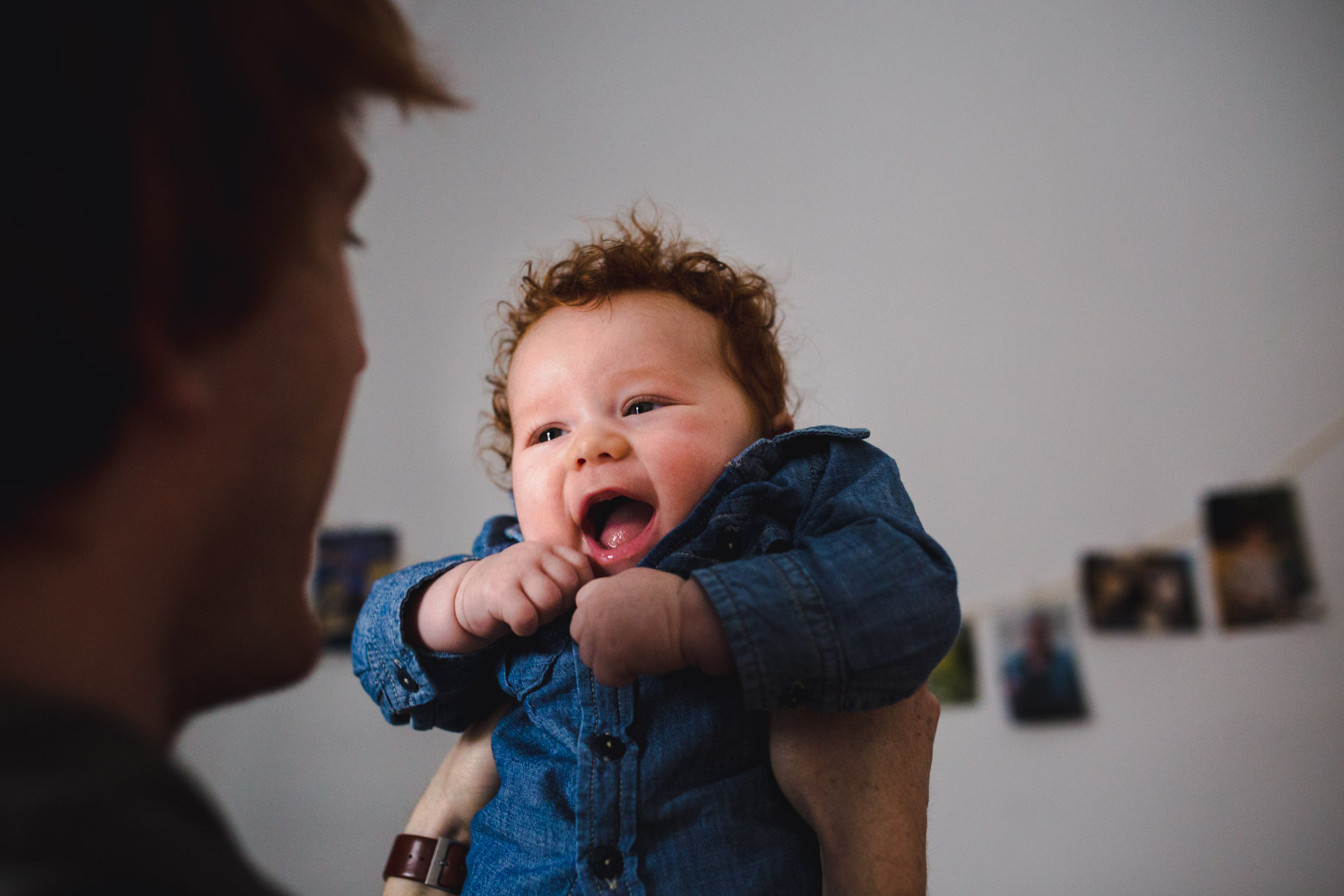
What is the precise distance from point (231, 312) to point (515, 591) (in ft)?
1.36

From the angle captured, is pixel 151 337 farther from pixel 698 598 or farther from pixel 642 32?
pixel 642 32

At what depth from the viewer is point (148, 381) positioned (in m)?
0.40

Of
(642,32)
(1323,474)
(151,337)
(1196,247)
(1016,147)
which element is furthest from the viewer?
(642,32)

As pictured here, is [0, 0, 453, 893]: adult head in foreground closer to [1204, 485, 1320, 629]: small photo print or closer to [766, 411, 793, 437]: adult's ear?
[766, 411, 793, 437]: adult's ear

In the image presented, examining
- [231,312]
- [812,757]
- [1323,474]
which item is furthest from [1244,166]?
[231,312]

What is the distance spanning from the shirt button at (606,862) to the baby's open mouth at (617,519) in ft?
0.99

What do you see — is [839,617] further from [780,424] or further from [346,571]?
[346,571]

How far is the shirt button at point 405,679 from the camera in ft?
2.93

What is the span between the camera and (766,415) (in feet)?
3.37

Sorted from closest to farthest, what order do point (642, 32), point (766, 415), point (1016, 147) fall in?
point (766, 415) → point (1016, 147) → point (642, 32)

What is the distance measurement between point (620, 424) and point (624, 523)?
0.11m

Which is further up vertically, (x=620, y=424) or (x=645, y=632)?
(x=620, y=424)

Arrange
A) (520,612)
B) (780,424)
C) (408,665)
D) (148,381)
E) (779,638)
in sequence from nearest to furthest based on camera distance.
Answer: (148,381) → (779,638) → (520,612) → (408,665) → (780,424)

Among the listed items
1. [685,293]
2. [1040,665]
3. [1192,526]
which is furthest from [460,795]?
[1192,526]
